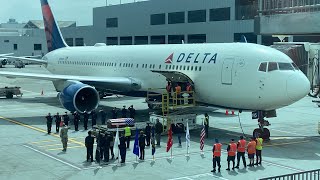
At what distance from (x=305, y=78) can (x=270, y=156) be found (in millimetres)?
4419

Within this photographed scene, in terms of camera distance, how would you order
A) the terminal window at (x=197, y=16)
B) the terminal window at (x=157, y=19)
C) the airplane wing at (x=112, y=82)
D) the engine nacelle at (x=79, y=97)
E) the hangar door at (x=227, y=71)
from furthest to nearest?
the terminal window at (x=157, y=19)
the terminal window at (x=197, y=16)
the airplane wing at (x=112, y=82)
the engine nacelle at (x=79, y=97)
the hangar door at (x=227, y=71)

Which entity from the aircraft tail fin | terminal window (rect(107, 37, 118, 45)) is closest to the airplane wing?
the aircraft tail fin

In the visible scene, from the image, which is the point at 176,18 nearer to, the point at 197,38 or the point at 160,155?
the point at 197,38

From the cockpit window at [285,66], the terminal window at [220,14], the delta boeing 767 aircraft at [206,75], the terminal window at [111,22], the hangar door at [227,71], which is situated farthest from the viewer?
the terminal window at [111,22]

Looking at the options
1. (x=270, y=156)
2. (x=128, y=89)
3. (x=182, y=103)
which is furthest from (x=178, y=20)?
(x=270, y=156)

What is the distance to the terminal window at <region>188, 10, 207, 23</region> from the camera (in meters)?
71.7

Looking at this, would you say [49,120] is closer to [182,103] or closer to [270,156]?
[182,103]

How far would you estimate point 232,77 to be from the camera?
79.7 feet

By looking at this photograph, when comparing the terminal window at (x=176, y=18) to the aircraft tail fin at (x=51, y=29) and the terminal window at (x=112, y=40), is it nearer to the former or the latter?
the terminal window at (x=112, y=40)

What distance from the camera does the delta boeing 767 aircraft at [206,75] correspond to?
74.9ft

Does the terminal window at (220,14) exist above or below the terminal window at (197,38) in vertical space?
above

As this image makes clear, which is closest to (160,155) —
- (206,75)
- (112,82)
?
(206,75)

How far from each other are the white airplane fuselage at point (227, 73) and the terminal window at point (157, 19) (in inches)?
1845

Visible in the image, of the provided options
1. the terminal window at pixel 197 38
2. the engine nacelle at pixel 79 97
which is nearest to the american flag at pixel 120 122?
the engine nacelle at pixel 79 97
